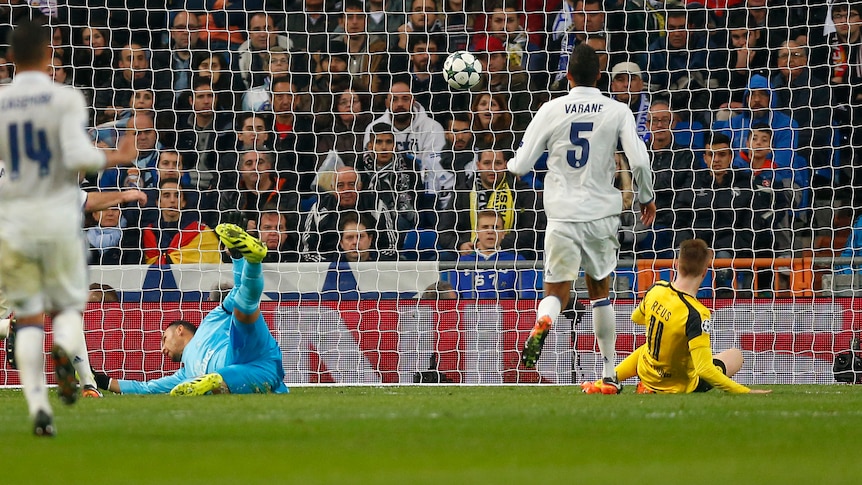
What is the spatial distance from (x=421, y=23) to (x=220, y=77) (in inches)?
83.6

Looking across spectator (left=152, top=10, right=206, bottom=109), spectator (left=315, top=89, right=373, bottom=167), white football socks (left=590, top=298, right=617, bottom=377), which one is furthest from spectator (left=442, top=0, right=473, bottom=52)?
white football socks (left=590, top=298, right=617, bottom=377)

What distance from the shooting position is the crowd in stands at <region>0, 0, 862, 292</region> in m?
12.0

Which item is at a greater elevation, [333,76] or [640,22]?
[640,22]

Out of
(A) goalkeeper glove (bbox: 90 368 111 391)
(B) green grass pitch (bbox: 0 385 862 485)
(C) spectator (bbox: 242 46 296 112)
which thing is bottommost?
(A) goalkeeper glove (bbox: 90 368 111 391)

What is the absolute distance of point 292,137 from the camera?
42.8ft

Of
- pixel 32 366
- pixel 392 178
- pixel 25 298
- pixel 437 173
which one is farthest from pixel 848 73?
pixel 32 366

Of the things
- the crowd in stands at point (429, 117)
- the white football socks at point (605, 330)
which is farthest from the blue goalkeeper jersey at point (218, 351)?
the crowd in stands at point (429, 117)

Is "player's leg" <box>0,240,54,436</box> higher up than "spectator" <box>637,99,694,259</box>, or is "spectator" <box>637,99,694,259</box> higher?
"spectator" <box>637,99,694,259</box>

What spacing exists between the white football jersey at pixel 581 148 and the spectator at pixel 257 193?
483cm

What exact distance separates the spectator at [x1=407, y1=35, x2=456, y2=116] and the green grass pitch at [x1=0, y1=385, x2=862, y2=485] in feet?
19.3

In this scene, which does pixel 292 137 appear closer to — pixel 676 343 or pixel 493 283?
pixel 493 283

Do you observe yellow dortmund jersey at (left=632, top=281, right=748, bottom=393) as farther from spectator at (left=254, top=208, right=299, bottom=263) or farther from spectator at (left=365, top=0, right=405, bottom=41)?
spectator at (left=365, top=0, right=405, bottom=41)

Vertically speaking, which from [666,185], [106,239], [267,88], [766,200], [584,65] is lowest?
[106,239]

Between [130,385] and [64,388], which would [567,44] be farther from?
[64,388]
